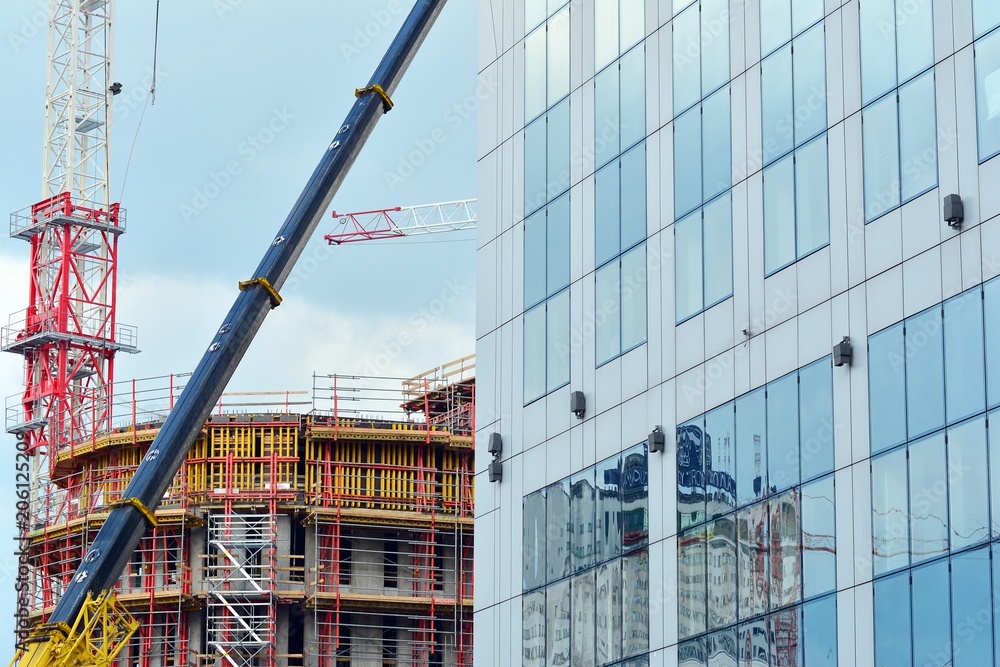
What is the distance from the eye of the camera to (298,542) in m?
82.2

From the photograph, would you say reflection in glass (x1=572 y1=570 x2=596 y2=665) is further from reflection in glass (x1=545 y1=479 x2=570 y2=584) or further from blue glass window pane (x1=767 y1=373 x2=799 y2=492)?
blue glass window pane (x1=767 y1=373 x2=799 y2=492)

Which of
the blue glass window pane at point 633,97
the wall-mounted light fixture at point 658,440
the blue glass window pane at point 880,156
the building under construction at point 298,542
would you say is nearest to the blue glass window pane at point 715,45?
the blue glass window pane at point 633,97

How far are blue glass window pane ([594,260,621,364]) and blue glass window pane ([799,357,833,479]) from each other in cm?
755

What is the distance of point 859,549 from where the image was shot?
35000mm

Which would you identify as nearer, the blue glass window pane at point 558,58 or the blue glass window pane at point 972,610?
the blue glass window pane at point 972,610

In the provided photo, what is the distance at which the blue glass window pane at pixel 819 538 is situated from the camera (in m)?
35.8

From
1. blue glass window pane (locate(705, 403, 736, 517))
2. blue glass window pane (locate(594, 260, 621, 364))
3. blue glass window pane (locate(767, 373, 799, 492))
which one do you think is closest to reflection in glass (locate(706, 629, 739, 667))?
blue glass window pane (locate(705, 403, 736, 517))

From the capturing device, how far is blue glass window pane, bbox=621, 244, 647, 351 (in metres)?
43.5

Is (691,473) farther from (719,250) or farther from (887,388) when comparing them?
(887,388)

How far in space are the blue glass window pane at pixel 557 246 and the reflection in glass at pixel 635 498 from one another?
549 centimetres

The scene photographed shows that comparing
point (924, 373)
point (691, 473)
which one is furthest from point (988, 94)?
point (691, 473)

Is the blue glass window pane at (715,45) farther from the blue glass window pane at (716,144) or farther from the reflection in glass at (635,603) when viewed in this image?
the reflection in glass at (635,603)

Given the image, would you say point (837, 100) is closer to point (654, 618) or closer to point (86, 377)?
point (654, 618)

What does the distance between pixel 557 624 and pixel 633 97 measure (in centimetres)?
1267
